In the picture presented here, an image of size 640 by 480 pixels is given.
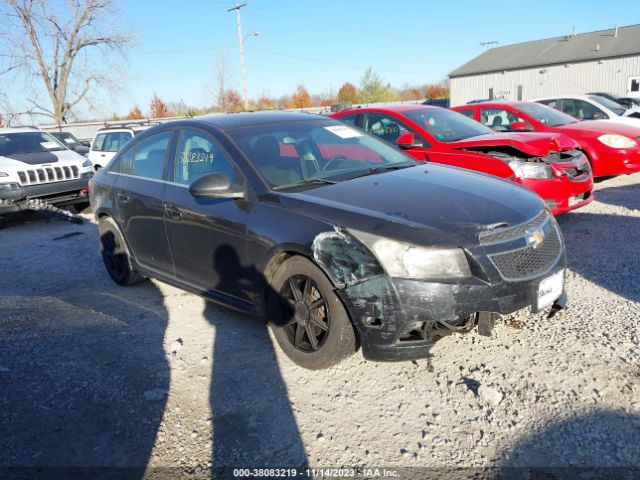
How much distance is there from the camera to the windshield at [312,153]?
378 centimetres

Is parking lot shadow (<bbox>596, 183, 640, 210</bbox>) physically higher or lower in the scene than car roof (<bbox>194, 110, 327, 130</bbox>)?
lower

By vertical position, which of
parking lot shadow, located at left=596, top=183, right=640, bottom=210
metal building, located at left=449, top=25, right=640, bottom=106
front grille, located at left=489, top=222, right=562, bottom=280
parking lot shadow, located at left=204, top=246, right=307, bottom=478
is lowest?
parking lot shadow, located at left=596, top=183, right=640, bottom=210

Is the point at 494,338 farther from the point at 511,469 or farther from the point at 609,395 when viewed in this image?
the point at 511,469

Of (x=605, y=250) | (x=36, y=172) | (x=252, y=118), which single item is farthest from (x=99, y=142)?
(x=605, y=250)

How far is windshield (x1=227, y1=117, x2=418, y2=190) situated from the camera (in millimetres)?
3779

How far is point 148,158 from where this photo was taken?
473 cm

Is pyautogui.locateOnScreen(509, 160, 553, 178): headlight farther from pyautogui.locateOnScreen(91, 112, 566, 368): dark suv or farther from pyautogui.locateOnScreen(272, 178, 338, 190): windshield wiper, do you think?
→ pyautogui.locateOnScreen(272, 178, 338, 190): windshield wiper

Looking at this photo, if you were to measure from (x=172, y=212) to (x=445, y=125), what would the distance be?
4184 millimetres

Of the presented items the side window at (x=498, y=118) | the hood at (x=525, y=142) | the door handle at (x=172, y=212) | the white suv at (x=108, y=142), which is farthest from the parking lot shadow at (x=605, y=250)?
the white suv at (x=108, y=142)

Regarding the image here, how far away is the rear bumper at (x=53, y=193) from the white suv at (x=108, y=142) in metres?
3.13

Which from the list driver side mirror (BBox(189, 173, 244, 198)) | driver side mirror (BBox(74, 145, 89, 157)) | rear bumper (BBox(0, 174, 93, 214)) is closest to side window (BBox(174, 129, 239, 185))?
driver side mirror (BBox(189, 173, 244, 198))

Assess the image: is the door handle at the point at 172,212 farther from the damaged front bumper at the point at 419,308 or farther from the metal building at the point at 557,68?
the metal building at the point at 557,68

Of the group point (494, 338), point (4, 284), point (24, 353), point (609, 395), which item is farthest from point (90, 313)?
point (609, 395)

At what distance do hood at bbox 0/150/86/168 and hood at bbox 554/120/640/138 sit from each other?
28.1ft
